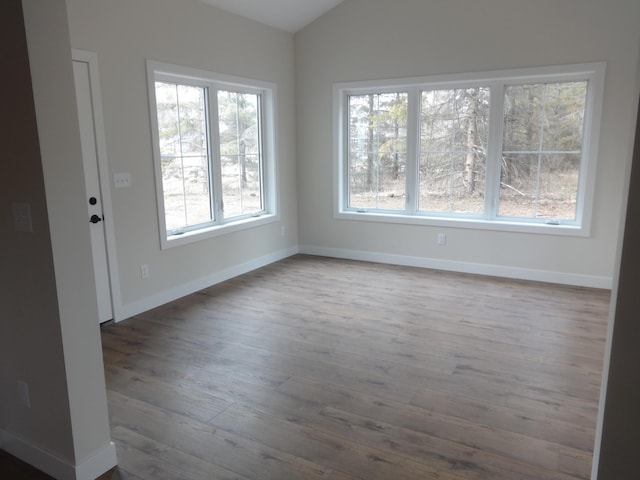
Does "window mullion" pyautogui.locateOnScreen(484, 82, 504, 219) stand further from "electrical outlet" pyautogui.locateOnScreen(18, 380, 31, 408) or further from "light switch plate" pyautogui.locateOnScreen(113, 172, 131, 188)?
"electrical outlet" pyautogui.locateOnScreen(18, 380, 31, 408)

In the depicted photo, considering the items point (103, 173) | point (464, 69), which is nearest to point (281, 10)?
point (464, 69)

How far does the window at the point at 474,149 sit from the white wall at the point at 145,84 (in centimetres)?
144

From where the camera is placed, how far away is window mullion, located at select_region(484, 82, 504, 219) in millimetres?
4930

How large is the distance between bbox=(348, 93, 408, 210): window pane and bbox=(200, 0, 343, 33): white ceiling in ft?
3.52

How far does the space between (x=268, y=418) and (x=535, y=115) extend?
4075 millimetres

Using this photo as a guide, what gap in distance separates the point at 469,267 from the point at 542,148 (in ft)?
4.85

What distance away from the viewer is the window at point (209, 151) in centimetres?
430

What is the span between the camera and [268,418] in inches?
99.6

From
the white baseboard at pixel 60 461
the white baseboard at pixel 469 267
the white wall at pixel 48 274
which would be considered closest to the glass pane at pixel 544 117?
→ the white baseboard at pixel 469 267

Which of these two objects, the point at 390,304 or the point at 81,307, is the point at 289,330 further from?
the point at 81,307

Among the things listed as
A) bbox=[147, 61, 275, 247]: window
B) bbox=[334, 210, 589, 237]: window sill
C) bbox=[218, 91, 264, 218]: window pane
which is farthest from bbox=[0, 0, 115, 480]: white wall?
bbox=[334, 210, 589, 237]: window sill

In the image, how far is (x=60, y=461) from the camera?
2.04 meters

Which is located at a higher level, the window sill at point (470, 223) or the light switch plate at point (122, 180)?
the light switch plate at point (122, 180)

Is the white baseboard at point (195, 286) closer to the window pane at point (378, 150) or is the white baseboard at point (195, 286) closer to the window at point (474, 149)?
the window at point (474, 149)
